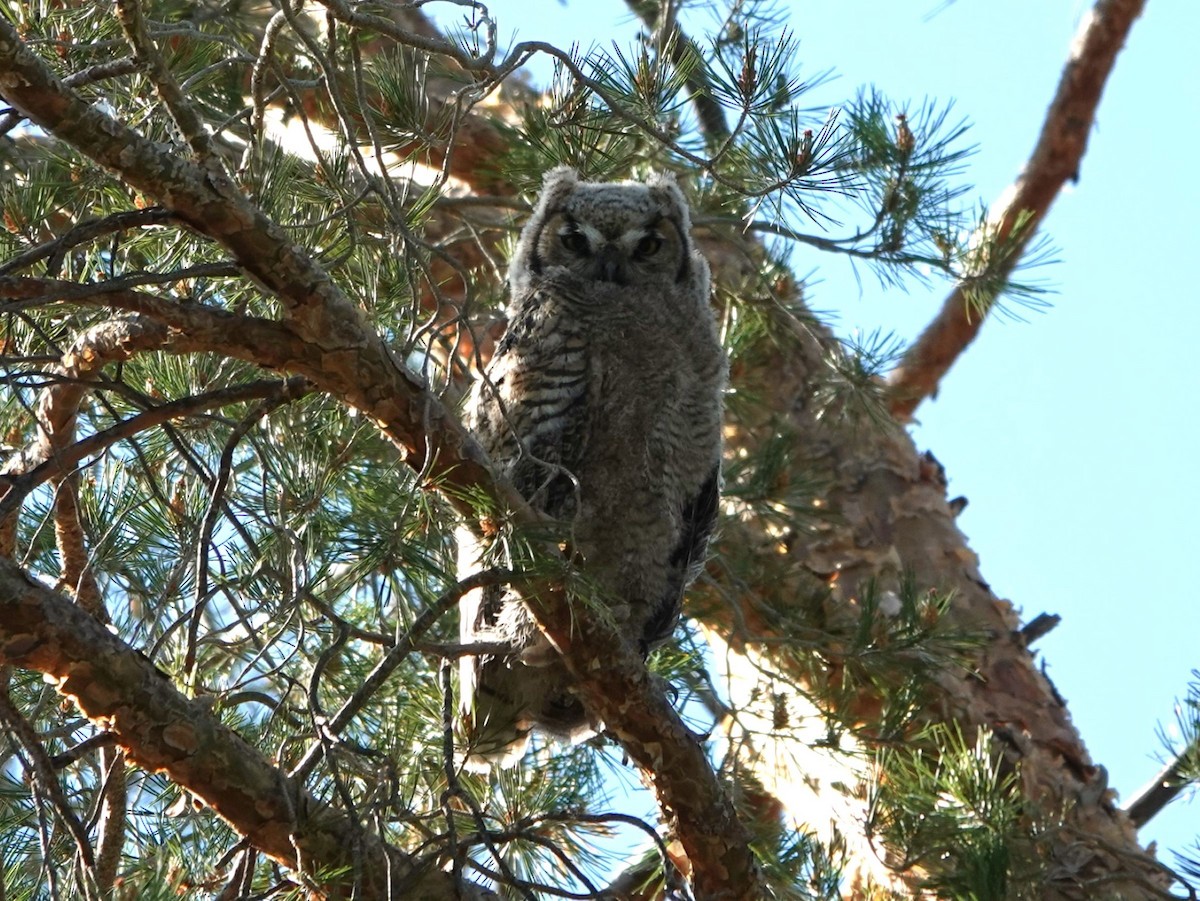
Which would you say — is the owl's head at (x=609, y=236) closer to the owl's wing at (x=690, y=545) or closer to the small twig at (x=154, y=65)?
the owl's wing at (x=690, y=545)

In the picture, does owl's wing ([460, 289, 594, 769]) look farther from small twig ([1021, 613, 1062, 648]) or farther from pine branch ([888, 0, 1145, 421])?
pine branch ([888, 0, 1145, 421])

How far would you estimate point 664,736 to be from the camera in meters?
2.53

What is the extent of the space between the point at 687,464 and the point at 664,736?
2.37ft

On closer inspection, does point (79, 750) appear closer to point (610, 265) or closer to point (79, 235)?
point (79, 235)

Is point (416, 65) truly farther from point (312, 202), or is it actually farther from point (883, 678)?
point (883, 678)

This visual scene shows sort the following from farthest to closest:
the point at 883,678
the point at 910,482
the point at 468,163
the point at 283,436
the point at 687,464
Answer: the point at 468,163, the point at 910,482, the point at 883,678, the point at 687,464, the point at 283,436

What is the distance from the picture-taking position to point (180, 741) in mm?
1920

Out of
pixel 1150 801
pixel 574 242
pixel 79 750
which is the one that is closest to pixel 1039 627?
pixel 1150 801

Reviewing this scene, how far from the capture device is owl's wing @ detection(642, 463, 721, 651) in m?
3.08

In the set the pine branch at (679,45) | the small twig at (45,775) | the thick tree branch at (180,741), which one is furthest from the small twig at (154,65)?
the pine branch at (679,45)

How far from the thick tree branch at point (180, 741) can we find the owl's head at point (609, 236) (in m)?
1.51

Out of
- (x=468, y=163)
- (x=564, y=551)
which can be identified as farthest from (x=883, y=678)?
(x=468, y=163)

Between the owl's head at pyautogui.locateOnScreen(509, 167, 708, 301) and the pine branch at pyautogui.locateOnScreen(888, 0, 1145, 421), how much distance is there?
181cm

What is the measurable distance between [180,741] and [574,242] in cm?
169
